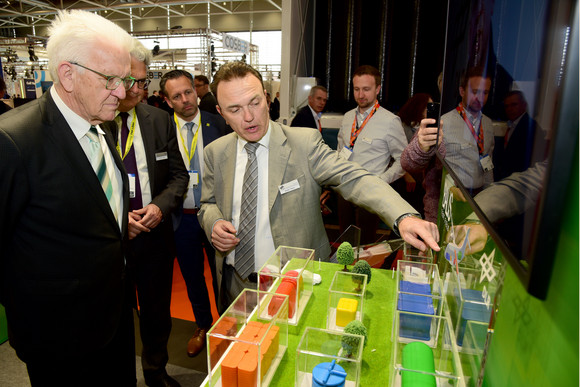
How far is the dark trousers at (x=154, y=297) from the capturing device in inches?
88.2

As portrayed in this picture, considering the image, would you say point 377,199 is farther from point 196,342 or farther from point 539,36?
point 196,342

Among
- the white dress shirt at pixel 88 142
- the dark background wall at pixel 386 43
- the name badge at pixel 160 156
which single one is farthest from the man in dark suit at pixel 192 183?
the dark background wall at pixel 386 43

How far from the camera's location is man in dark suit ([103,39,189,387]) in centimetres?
211

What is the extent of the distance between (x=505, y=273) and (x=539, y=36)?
0.49 meters

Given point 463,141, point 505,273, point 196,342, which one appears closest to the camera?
point 505,273

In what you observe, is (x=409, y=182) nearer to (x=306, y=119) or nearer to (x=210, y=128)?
(x=306, y=119)

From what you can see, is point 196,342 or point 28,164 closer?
point 28,164

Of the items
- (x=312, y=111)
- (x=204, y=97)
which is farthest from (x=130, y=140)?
(x=204, y=97)

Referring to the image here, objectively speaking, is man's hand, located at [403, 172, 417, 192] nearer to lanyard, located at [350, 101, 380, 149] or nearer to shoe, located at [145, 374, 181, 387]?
lanyard, located at [350, 101, 380, 149]

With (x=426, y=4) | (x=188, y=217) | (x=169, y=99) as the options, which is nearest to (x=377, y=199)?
(x=188, y=217)

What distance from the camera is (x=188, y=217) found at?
2.75 m

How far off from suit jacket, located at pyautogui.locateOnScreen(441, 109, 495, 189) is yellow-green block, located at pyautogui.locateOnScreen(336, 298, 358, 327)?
529mm

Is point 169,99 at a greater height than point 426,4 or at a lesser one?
lesser

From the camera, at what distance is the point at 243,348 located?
1016mm
